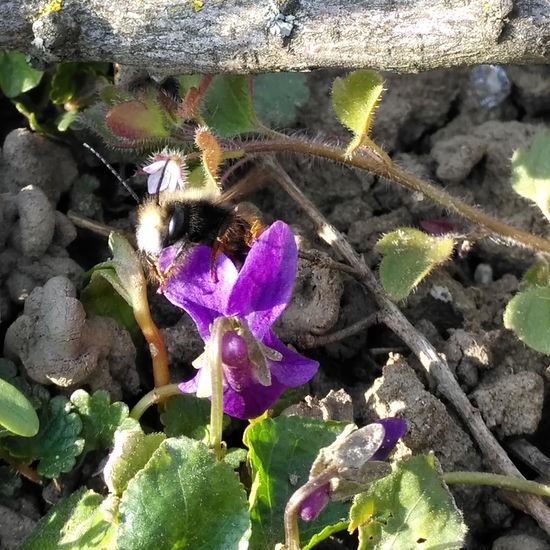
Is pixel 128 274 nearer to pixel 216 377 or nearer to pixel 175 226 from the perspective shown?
pixel 175 226

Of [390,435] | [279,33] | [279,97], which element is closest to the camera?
[390,435]

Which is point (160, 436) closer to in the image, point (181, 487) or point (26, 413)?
point (181, 487)

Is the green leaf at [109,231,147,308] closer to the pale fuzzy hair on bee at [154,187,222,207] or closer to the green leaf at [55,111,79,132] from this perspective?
the pale fuzzy hair on bee at [154,187,222,207]

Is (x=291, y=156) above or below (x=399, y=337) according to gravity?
above

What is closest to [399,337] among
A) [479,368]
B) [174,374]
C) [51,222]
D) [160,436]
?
[479,368]

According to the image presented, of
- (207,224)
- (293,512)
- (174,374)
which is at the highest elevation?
(207,224)

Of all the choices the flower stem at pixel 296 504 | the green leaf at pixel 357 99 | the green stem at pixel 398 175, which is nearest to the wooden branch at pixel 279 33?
the green leaf at pixel 357 99

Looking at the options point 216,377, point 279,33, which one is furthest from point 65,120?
point 216,377

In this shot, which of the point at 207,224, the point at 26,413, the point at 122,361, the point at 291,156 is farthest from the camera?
the point at 291,156
